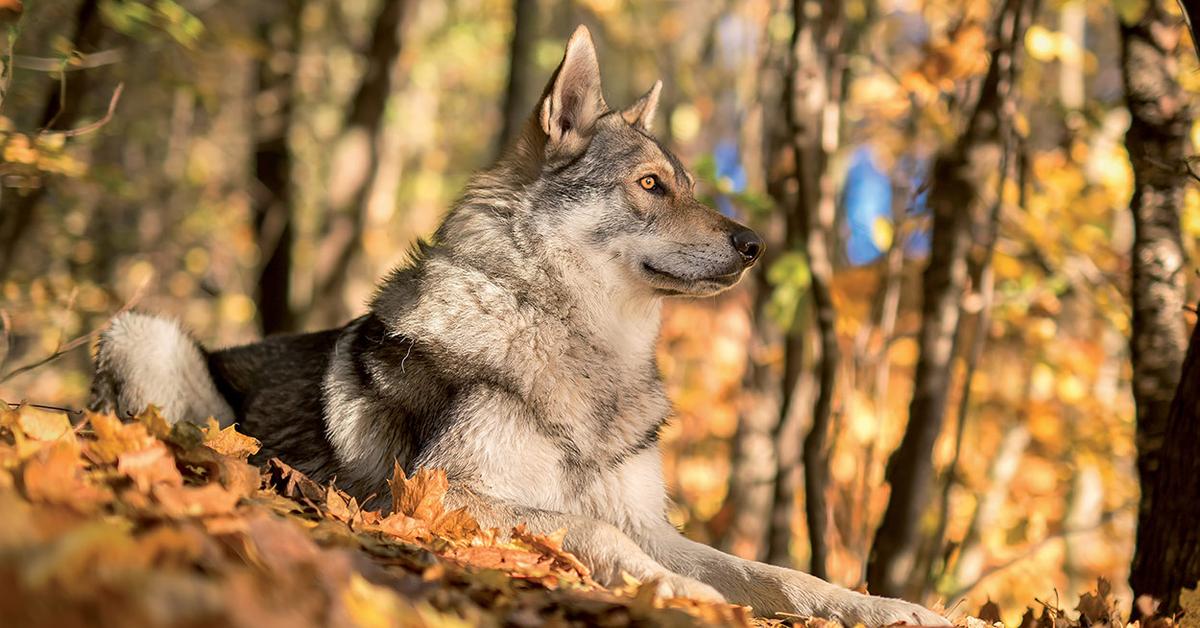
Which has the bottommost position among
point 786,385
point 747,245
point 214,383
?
point 214,383

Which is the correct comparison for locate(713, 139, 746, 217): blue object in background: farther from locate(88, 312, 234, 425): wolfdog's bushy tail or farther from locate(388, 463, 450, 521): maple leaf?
locate(88, 312, 234, 425): wolfdog's bushy tail

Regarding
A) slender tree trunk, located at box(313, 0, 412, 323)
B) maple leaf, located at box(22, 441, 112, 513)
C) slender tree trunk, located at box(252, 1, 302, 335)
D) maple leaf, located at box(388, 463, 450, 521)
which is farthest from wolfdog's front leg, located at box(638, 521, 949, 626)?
slender tree trunk, located at box(252, 1, 302, 335)

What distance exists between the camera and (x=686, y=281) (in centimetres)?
446

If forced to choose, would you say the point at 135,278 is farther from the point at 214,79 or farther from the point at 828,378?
the point at 828,378

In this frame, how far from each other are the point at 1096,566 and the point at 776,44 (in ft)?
30.4

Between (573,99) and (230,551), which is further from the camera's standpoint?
(573,99)

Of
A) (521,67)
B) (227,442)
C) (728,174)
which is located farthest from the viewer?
(521,67)

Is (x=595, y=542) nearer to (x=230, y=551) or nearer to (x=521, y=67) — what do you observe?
(x=230, y=551)

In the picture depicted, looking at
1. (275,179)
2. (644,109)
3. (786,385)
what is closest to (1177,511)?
(644,109)

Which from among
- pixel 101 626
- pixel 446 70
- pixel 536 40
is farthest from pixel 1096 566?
pixel 446 70

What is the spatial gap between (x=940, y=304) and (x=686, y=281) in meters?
1.97

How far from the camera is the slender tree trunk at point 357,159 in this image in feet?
35.2

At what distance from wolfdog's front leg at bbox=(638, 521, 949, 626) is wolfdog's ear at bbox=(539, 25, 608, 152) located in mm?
1910

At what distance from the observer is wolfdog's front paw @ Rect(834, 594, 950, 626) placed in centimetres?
325
